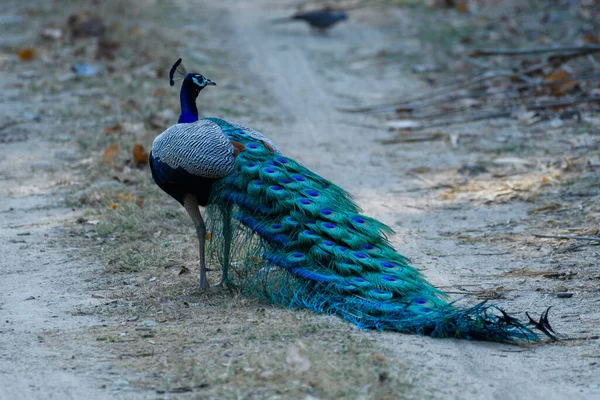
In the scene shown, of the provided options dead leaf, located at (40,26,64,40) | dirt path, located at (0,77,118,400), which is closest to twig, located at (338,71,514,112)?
dirt path, located at (0,77,118,400)

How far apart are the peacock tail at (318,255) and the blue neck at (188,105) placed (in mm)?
423

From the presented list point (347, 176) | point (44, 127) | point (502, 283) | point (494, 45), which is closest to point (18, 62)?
point (44, 127)

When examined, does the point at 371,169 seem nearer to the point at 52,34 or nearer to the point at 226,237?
the point at 226,237

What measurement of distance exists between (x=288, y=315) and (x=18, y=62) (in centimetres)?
948

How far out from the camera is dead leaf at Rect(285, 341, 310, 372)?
3.89 meters

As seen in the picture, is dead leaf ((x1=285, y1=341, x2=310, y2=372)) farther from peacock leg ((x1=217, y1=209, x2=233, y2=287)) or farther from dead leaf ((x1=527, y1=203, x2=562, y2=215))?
dead leaf ((x1=527, y1=203, x2=562, y2=215))

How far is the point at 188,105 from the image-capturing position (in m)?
5.70

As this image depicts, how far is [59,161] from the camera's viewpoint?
872cm

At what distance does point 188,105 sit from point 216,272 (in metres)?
1.20

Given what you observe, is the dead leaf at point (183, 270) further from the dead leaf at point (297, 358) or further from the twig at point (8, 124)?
the twig at point (8, 124)

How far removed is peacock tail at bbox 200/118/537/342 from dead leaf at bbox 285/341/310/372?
575mm

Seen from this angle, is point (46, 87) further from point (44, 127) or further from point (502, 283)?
point (502, 283)

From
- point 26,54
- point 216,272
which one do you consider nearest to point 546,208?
point 216,272

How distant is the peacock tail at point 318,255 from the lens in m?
4.39
